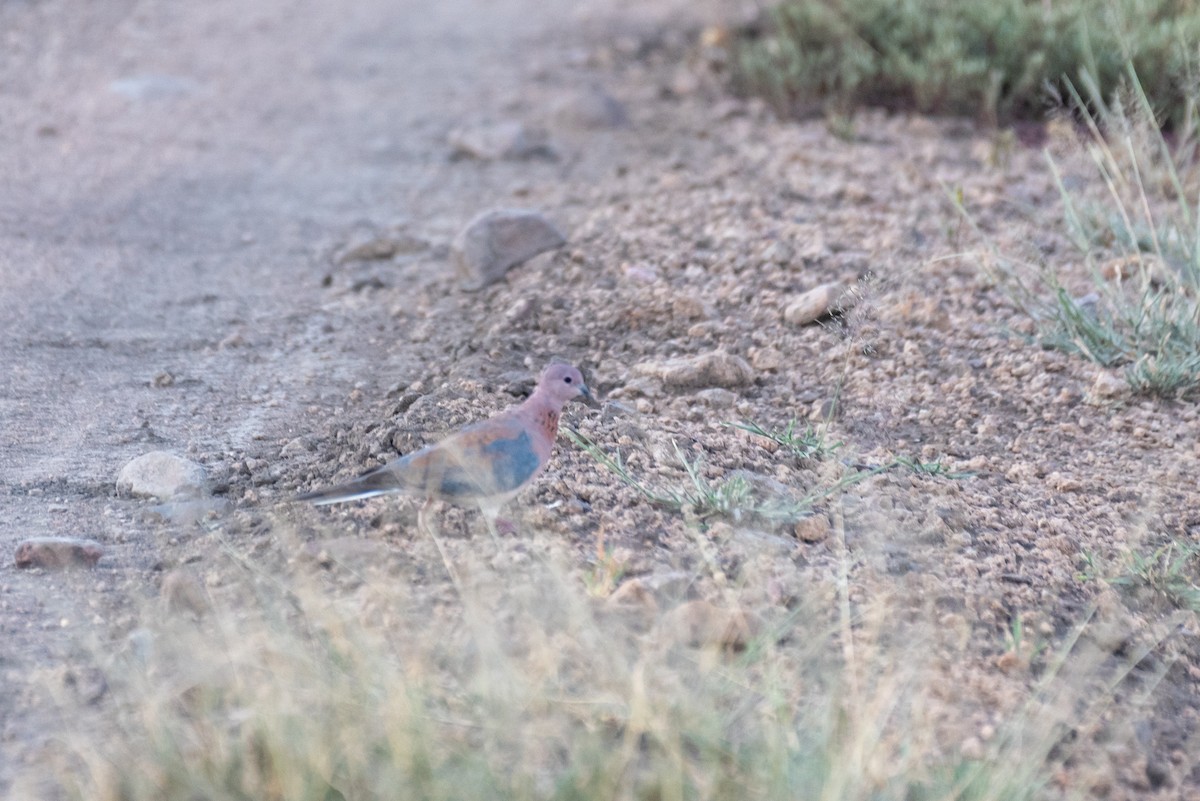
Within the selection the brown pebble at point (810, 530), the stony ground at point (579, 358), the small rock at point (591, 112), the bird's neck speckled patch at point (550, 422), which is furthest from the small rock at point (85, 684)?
the small rock at point (591, 112)

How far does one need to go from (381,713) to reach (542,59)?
6.54 meters

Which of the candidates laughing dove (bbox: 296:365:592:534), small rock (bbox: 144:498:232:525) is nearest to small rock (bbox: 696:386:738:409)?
laughing dove (bbox: 296:365:592:534)

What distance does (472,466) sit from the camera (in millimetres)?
2703

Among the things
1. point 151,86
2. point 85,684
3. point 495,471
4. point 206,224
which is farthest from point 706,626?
point 151,86

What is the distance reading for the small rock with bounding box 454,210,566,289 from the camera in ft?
15.4

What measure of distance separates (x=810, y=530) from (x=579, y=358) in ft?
3.95

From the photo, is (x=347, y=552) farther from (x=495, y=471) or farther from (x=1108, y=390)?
(x=1108, y=390)

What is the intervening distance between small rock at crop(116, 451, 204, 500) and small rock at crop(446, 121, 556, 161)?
3314mm

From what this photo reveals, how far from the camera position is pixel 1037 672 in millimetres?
2588

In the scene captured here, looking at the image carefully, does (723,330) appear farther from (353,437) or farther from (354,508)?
(354,508)

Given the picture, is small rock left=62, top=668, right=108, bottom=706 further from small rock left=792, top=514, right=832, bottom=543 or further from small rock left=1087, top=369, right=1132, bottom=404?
small rock left=1087, top=369, right=1132, bottom=404

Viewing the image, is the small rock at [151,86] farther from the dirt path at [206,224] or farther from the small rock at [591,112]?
the small rock at [591,112]

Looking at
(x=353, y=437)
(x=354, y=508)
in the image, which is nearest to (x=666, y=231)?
(x=353, y=437)

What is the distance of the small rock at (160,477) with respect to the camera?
10.7 ft
